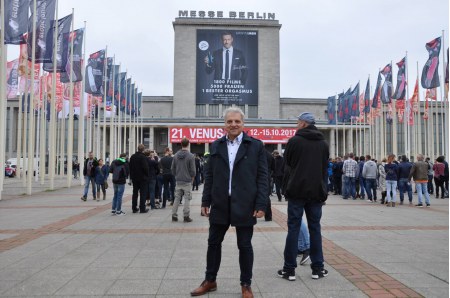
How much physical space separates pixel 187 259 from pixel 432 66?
2401 cm

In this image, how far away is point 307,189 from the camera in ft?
16.5

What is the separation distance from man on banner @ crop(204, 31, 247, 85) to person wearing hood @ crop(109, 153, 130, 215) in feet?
195

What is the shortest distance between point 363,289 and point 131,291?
2.60 m

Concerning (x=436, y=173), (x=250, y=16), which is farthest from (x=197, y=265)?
(x=250, y=16)

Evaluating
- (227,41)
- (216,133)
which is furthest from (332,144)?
(227,41)

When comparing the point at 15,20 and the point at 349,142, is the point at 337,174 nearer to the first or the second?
the point at 15,20

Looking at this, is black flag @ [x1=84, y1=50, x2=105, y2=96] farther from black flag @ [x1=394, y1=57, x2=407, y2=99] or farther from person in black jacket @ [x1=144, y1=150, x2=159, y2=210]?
black flag @ [x1=394, y1=57, x2=407, y2=99]

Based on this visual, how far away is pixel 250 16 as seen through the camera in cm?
7569

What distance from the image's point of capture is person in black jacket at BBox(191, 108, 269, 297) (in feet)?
13.8

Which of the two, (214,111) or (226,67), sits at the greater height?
(226,67)

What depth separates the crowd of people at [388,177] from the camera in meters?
14.6

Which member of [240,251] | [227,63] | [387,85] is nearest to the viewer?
[240,251]

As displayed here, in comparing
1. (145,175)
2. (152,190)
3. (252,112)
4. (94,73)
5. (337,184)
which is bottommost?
(337,184)

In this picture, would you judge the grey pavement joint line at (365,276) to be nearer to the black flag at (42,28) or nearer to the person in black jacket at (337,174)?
the person in black jacket at (337,174)
